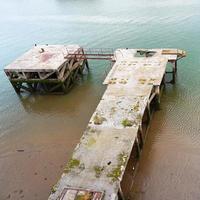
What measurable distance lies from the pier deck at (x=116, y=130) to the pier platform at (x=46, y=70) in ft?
15.6

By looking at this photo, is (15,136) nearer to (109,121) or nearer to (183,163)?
(109,121)

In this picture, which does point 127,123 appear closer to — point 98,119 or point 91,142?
point 98,119

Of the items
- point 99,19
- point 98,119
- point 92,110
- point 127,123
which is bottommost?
point 99,19

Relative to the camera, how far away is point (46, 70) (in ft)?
84.9

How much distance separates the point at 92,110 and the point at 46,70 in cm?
570

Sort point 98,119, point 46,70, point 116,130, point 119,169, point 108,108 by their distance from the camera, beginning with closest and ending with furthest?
point 119,169 → point 116,130 → point 98,119 → point 108,108 → point 46,70

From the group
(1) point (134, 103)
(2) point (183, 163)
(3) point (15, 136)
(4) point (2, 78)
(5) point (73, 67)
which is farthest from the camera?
(4) point (2, 78)

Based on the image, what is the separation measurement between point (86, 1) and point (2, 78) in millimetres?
33092

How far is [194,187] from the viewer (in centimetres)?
1620

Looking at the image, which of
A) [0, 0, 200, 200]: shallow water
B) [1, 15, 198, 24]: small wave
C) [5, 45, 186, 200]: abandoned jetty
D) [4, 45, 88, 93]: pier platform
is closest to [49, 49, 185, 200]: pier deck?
[5, 45, 186, 200]: abandoned jetty

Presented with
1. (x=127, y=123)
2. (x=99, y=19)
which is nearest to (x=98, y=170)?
(x=127, y=123)

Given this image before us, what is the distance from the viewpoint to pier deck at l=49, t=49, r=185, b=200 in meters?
14.6

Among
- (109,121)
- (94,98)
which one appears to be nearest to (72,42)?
(94,98)

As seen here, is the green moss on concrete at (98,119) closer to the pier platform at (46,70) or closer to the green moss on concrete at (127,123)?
the green moss on concrete at (127,123)
